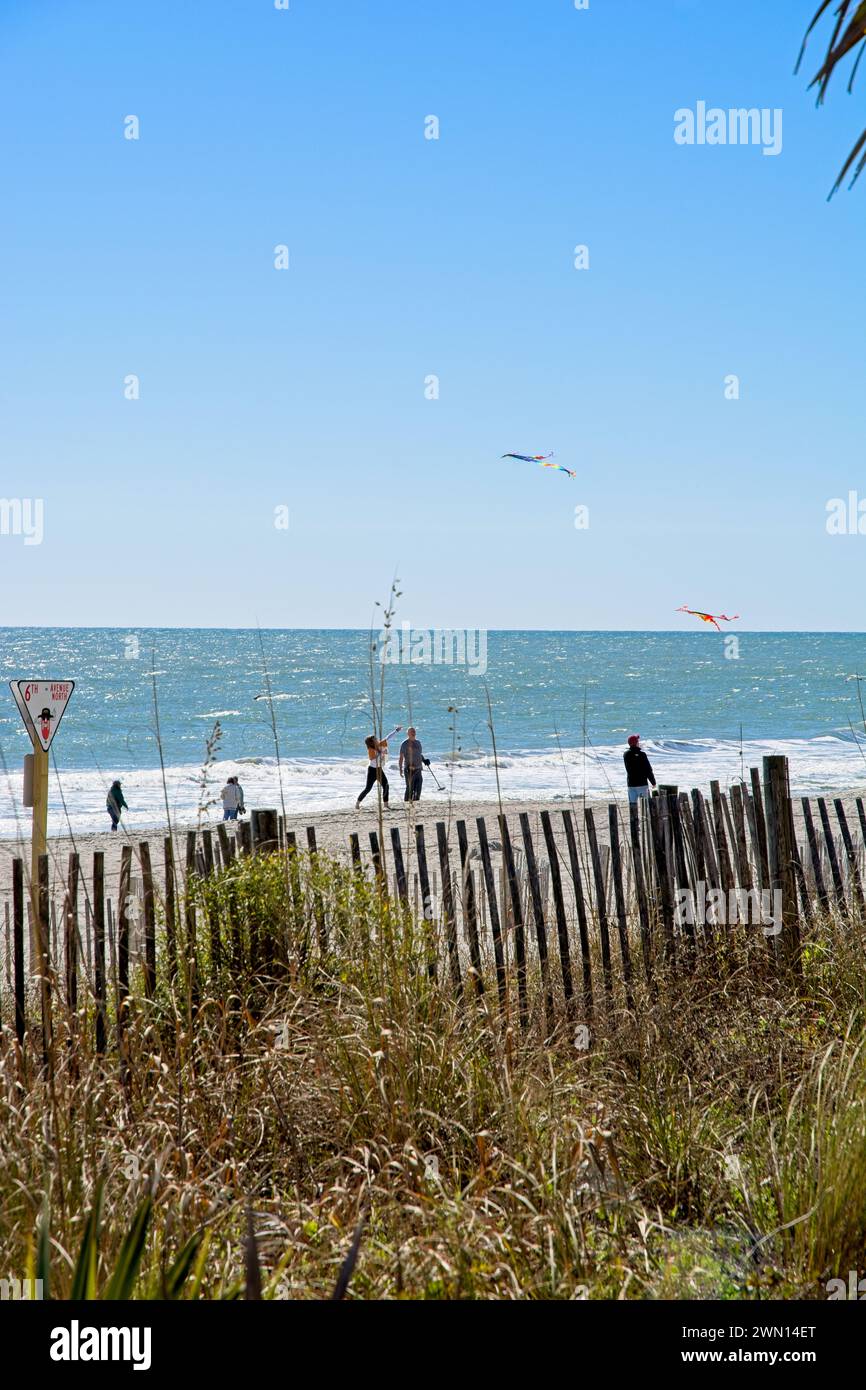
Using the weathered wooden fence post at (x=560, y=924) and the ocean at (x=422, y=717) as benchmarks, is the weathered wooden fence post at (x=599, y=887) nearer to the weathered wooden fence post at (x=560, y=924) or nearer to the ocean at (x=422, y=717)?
the weathered wooden fence post at (x=560, y=924)

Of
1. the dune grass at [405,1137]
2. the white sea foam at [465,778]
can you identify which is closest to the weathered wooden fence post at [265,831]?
the dune grass at [405,1137]

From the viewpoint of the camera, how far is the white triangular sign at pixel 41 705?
24.0 feet

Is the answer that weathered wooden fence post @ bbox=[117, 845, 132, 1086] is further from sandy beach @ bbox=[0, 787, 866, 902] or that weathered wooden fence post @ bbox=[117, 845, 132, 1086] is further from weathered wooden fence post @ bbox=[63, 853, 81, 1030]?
sandy beach @ bbox=[0, 787, 866, 902]

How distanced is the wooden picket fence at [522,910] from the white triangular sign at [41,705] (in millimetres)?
2036

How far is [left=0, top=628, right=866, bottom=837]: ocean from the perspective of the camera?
86.0 ft

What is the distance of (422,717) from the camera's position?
1929 inches

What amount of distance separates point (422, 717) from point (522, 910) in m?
43.6

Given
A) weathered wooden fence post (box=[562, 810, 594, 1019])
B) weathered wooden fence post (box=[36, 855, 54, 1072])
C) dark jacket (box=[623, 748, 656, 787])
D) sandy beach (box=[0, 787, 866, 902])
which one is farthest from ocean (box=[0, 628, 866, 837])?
sandy beach (box=[0, 787, 866, 902])

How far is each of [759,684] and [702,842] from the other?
221 feet

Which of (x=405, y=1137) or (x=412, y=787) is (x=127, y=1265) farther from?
(x=412, y=787)

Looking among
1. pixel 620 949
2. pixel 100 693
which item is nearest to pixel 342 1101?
pixel 620 949

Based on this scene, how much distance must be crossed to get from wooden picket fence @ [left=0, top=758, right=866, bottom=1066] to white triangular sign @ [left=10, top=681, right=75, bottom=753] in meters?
2.04

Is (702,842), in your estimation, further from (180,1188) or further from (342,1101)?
(180,1188)

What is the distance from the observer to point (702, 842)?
19.1 feet
